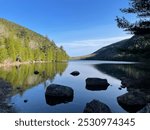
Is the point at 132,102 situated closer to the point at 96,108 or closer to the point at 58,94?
the point at 96,108

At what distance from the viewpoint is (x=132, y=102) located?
79.7 ft

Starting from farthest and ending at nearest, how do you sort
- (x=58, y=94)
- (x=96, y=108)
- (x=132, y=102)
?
(x=58, y=94), (x=132, y=102), (x=96, y=108)

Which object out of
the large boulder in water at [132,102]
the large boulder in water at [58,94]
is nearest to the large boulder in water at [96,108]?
the large boulder in water at [132,102]

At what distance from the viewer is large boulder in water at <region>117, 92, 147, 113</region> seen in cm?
2366

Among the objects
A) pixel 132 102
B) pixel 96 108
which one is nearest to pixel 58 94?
pixel 132 102

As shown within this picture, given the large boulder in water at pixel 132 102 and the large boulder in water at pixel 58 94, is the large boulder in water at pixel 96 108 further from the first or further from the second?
the large boulder in water at pixel 58 94

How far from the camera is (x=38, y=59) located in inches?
6471

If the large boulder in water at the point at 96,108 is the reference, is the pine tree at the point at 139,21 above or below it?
above

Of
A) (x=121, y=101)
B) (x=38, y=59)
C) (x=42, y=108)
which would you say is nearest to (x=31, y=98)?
(x=42, y=108)

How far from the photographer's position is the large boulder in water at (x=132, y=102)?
77.6ft

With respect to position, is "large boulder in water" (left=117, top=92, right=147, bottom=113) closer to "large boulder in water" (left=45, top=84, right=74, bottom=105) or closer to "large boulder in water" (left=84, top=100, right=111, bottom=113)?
"large boulder in water" (left=84, top=100, right=111, bottom=113)

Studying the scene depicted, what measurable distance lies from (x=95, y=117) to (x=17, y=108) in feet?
50.4

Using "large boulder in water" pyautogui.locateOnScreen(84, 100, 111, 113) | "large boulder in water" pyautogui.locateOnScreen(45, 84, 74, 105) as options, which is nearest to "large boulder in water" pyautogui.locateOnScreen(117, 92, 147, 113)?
"large boulder in water" pyautogui.locateOnScreen(84, 100, 111, 113)

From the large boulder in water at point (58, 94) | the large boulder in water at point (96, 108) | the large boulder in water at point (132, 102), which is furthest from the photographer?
the large boulder in water at point (58, 94)
